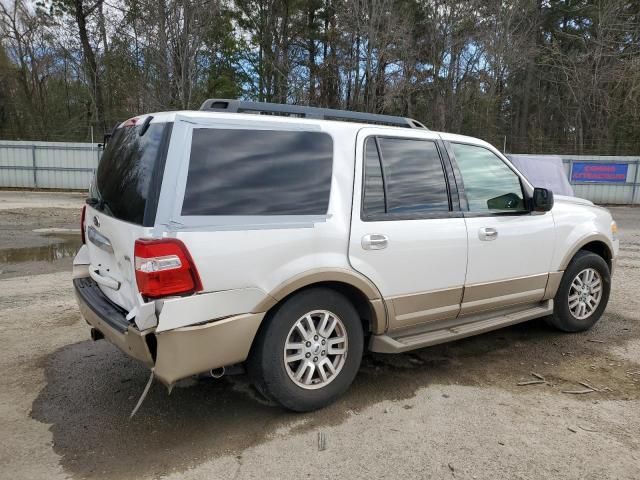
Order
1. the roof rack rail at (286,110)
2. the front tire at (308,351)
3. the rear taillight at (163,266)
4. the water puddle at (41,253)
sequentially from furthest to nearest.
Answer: the water puddle at (41,253), the roof rack rail at (286,110), the front tire at (308,351), the rear taillight at (163,266)

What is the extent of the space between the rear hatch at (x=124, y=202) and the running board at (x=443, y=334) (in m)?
1.73

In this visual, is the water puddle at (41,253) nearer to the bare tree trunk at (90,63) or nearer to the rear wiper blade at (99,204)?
the rear wiper blade at (99,204)

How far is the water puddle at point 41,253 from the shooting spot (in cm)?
829

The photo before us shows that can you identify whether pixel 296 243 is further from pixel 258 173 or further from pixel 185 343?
pixel 185 343

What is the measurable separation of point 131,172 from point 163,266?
78 centimetres

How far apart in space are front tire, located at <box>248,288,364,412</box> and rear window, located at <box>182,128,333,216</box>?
605 millimetres

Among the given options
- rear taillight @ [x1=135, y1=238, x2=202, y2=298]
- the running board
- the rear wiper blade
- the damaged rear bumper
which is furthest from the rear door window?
the rear wiper blade

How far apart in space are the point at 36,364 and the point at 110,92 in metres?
26.6

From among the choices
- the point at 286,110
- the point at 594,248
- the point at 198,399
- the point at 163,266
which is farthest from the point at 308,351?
the point at 594,248

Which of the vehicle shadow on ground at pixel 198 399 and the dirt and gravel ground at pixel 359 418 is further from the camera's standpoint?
the vehicle shadow on ground at pixel 198 399

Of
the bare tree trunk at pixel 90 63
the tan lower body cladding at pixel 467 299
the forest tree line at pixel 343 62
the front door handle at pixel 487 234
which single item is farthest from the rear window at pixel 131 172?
the bare tree trunk at pixel 90 63

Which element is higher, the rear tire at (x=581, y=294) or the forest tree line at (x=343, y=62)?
the forest tree line at (x=343, y=62)

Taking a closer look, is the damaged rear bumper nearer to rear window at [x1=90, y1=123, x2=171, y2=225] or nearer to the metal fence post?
rear window at [x1=90, y1=123, x2=171, y2=225]

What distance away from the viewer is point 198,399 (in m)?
3.62
